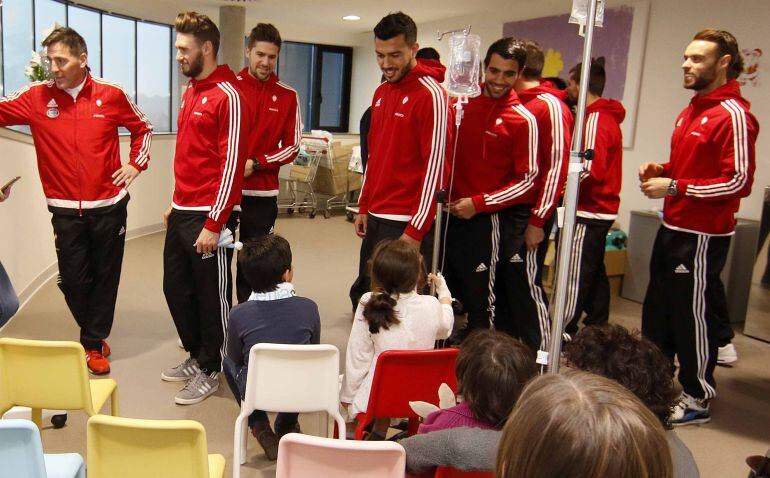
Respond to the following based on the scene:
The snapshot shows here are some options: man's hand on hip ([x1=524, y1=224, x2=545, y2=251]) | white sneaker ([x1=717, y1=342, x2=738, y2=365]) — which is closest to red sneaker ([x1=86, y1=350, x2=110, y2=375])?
man's hand on hip ([x1=524, y1=224, x2=545, y2=251])

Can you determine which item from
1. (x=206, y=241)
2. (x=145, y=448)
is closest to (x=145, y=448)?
(x=145, y=448)

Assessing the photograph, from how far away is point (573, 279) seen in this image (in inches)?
149

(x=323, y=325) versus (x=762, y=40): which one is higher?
(x=762, y=40)

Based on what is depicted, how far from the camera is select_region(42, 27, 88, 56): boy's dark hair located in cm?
306

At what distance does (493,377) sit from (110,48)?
7242mm

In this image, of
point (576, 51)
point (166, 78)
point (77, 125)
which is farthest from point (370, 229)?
point (166, 78)

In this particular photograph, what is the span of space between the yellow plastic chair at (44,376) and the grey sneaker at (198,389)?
0.91m

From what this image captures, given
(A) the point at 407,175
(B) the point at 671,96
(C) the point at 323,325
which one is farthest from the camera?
(B) the point at 671,96

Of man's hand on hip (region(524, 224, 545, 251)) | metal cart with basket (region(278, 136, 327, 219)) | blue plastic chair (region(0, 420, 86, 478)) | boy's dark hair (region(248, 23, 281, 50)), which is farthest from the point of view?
metal cart with basket (region(278, 136, 327, 219))

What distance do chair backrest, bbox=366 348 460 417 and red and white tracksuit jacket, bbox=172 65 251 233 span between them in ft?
3.96

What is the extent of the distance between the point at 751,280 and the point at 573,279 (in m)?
1.59

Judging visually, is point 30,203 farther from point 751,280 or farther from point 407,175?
point 751,280

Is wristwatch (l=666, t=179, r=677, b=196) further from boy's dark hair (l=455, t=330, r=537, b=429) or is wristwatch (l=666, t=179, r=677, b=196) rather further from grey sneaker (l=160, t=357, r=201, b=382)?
grey sneaker (l=160, t=357, r=201, b=382)

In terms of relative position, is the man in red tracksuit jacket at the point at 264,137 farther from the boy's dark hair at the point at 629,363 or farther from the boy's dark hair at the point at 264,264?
the boy's dark hair at the point at 629,363
